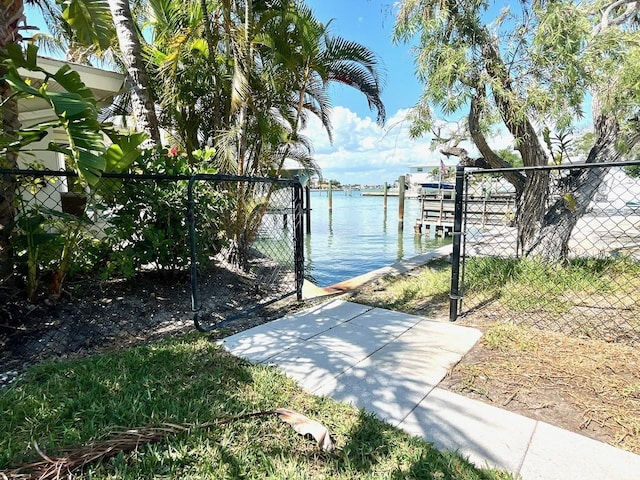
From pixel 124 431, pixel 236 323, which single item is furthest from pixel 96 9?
pixel 124 431

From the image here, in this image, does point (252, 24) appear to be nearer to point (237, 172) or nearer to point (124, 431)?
point (237, 172)

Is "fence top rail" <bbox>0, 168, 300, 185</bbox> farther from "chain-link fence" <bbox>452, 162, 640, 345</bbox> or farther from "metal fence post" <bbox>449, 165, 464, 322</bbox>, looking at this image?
"chain-link fence" <bbox>452, 162, 640, 345</bbox>

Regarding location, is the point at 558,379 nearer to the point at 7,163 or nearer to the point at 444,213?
the point at 7,163

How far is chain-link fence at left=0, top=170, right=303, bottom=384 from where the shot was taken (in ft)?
10.2

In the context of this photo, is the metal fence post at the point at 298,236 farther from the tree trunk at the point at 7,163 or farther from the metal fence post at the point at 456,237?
the tree trunk at the point at 7,163

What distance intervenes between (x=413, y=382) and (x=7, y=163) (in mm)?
3838

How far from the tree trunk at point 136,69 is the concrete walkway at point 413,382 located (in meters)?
3.28

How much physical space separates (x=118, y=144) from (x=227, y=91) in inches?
109

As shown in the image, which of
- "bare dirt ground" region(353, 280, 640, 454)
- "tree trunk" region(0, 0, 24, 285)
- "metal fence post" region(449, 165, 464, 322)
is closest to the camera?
"bare dirt ground" region(353, 280, 640, 454)

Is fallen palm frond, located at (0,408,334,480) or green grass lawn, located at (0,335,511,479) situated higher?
fallen palm frond, located at (0,408,334,480)

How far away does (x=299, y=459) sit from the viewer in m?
1.73

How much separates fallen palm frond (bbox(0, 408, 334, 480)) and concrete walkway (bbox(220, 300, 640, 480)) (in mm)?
424

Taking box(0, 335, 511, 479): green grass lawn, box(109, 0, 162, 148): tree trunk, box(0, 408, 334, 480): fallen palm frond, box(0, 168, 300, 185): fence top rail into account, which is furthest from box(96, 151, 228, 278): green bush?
box(0, 408, 334, 480): fallen palm frond

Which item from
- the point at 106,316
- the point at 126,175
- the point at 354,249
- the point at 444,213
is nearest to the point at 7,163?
the point at 126,175
